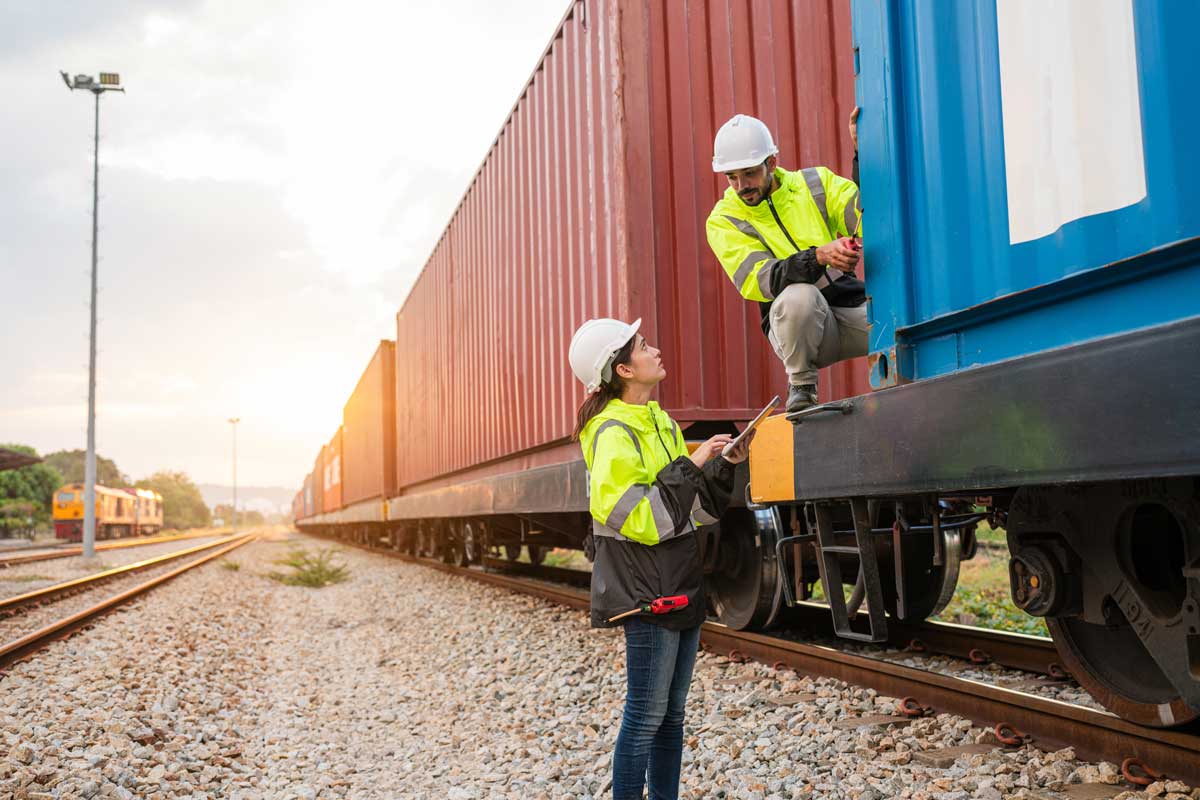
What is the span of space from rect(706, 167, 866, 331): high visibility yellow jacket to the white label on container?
46.7 inches

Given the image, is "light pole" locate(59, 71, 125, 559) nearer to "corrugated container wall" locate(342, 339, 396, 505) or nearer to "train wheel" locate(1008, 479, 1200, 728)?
"corrugated container wall" locate(342, 339, 396, 505)

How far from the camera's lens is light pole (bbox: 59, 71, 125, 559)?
1581 cm

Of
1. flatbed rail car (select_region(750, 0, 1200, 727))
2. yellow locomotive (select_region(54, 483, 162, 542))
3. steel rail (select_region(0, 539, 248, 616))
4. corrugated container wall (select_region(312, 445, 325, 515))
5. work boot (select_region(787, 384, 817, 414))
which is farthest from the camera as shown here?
yellow locomotive (select_region(54, 483, 162, 542))

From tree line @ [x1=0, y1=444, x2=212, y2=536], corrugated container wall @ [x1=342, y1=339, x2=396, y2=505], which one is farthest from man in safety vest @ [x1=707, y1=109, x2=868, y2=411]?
tree line @ [x1=0, y1=444, x2=212, y2=536]

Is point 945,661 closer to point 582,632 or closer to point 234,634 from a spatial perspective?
point 582,632

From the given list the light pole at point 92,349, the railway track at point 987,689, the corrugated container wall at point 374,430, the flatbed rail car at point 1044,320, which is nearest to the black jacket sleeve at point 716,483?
the flatbed rail car at point 1044,320

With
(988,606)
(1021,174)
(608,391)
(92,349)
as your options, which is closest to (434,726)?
(608,391)

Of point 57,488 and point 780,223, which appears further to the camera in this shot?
point 57,488

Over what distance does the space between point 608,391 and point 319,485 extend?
99.4 feet

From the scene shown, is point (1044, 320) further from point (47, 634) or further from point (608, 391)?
point (47, 634)

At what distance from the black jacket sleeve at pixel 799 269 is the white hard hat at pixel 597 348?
2.87ft

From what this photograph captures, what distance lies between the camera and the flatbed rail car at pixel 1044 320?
65.8 inches

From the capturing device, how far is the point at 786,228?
3.34 meters

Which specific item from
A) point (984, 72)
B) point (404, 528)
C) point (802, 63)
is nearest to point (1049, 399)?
point (984, 72)
